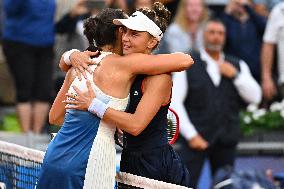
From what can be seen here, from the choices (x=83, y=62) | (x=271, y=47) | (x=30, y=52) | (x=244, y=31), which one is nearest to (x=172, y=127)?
(x=83, y=62)

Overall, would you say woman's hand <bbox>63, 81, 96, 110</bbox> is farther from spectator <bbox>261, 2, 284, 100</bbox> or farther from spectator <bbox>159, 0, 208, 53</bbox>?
spectator <bbox>261, 2, 284, 100</bbox>

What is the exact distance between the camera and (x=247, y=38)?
12.2 meters

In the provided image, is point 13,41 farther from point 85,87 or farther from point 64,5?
point 85,87

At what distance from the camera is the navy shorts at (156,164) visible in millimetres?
6238

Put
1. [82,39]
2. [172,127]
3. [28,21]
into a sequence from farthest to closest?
[82,39] < [28,21] < [172,127]

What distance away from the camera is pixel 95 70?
6102mm

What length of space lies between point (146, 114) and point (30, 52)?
5.46 meters

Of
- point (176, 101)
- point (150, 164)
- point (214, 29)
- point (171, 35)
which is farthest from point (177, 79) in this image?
point (150, 164)

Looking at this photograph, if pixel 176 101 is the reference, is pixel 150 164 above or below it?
A: above

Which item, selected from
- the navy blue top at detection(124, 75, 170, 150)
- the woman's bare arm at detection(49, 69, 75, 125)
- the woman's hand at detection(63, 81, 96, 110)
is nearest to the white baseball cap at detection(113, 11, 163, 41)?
the navy blue top at detection(124, 75, 170, 150)

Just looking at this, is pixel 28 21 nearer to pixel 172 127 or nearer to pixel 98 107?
pixel 172 127

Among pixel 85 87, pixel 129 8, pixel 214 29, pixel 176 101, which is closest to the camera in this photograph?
pixel 85 87

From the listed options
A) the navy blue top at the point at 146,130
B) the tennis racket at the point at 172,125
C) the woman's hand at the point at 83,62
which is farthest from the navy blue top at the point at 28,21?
the navy blue top at the point at 146,130

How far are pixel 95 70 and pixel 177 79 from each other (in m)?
4.10
